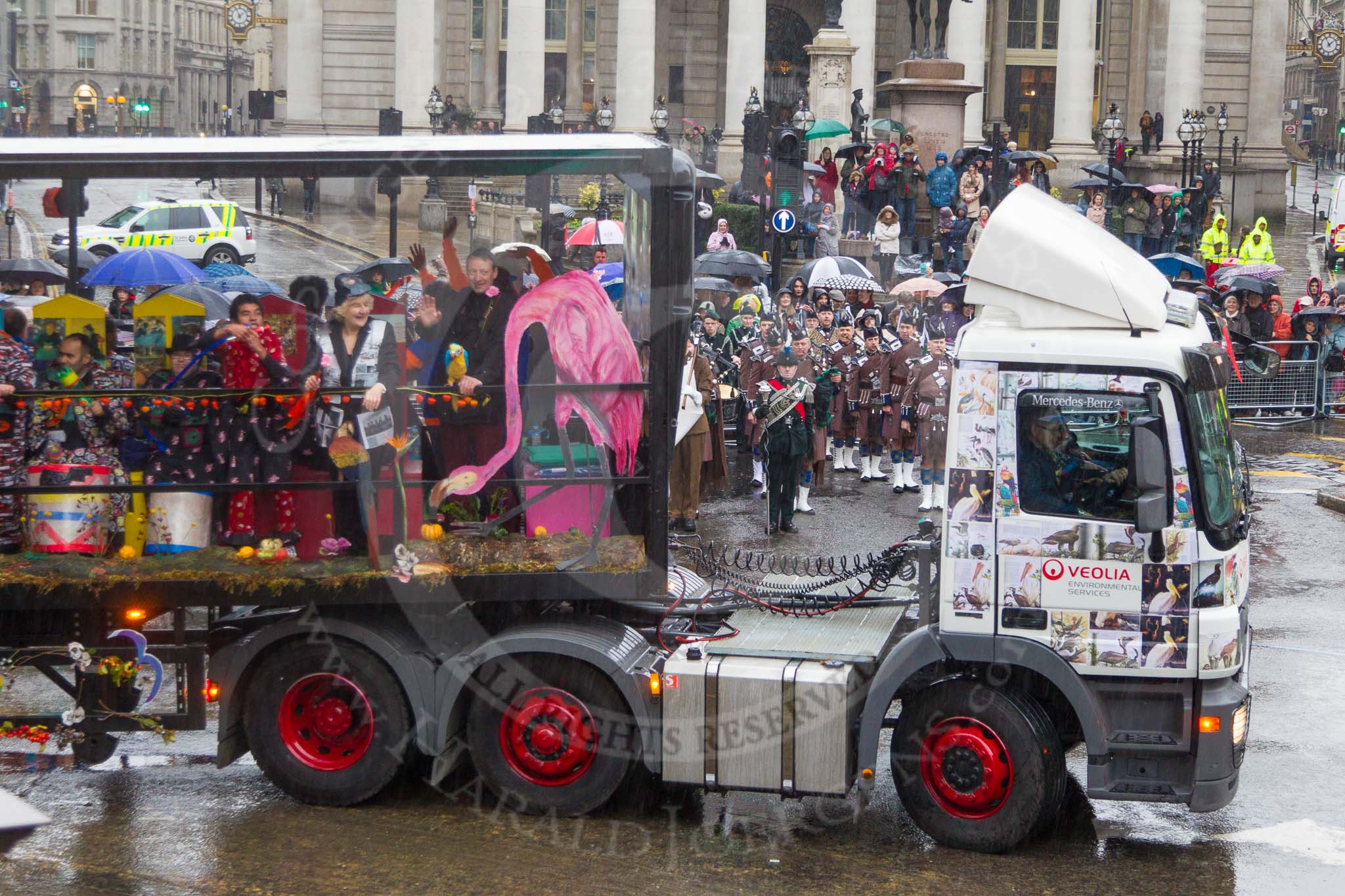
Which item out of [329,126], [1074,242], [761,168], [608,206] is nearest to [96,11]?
[329,126]

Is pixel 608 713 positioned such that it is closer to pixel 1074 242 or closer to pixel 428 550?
pixel 428 550

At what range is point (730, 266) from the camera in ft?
76.0

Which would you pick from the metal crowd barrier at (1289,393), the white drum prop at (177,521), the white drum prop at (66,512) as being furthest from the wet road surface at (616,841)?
the metal crowd barrier at (1289,393)

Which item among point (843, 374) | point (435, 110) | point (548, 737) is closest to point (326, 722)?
point (548, 737)

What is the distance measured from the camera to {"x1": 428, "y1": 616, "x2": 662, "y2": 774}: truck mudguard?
8266 mm

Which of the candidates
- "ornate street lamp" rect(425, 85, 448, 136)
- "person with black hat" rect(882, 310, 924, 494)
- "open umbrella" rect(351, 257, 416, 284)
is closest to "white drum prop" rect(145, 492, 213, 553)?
"open umbrella" rect(351, 257, 416, 284)

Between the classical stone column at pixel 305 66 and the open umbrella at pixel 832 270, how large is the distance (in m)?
42.7

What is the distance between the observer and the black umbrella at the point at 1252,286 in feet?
76.7

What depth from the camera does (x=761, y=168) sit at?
1206 inches

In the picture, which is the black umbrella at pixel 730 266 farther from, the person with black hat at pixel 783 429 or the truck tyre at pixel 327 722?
the truck tyre at pixel 327 722

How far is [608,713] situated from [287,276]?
399cm

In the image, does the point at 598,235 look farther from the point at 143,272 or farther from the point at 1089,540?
the point at 1089,540

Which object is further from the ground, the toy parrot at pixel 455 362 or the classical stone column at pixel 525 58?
the classical stone column at pixel 525 58

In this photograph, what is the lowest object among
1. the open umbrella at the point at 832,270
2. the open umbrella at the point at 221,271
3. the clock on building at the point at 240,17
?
the open umbrella at the point at 221,271
